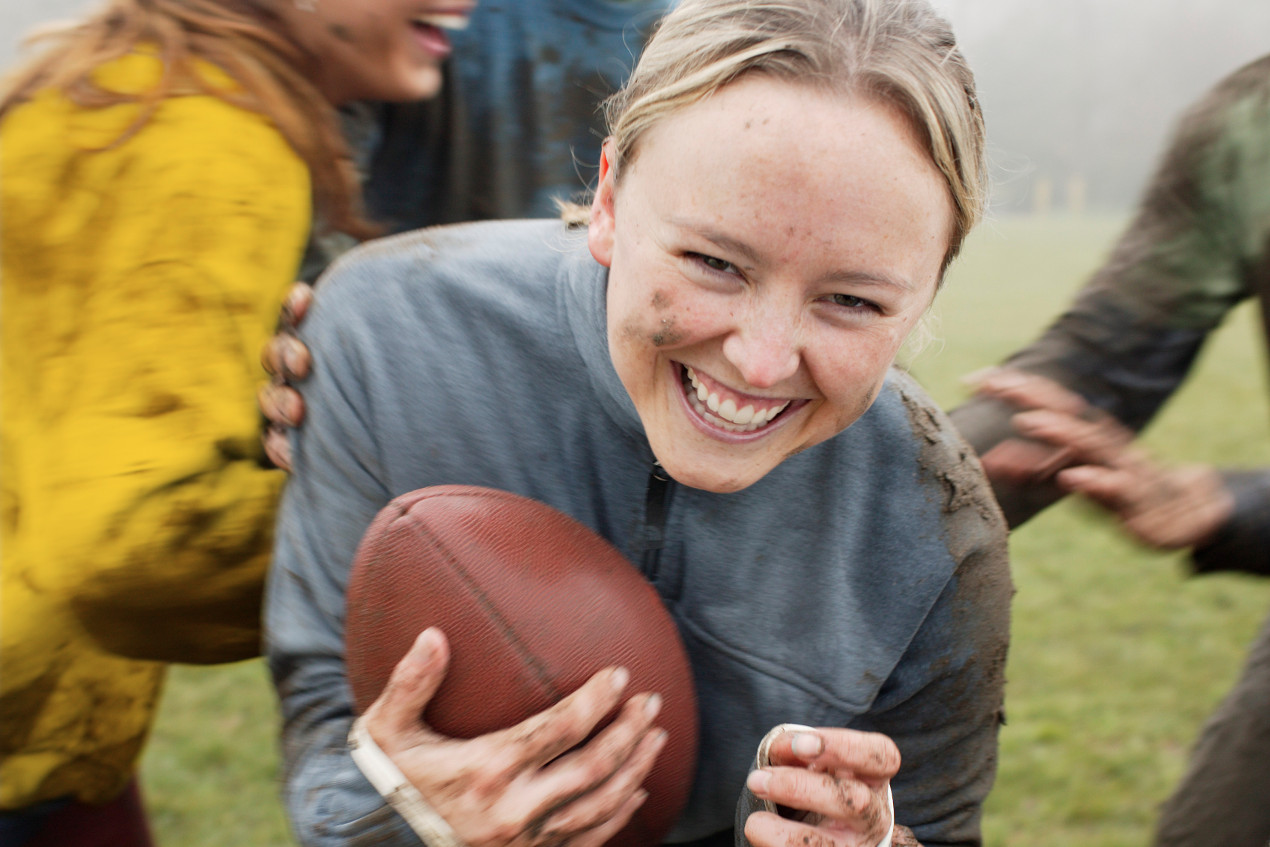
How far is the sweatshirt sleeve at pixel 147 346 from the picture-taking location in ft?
5.29

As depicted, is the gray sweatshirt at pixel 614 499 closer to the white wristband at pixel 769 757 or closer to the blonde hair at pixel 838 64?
the white wristband at pixel 769 757

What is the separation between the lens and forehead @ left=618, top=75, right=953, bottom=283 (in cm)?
122

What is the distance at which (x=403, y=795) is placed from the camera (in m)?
1.31

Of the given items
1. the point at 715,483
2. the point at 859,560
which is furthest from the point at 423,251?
the point at 859,560

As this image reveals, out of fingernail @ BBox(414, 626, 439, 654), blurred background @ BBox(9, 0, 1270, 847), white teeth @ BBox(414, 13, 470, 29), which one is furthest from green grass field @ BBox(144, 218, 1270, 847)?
white teeth @ BBox(414, 13, 470, 29)

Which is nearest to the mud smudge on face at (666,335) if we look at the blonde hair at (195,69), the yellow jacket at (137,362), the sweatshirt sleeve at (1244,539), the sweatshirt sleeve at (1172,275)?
the yellow jacket at (137,362)

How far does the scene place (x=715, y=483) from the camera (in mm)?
1459

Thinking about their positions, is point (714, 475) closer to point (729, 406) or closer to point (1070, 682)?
point (729, 406)

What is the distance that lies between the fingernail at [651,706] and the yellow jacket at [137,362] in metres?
0.76

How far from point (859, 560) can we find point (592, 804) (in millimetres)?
574

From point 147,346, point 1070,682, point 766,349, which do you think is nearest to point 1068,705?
point 1070,682

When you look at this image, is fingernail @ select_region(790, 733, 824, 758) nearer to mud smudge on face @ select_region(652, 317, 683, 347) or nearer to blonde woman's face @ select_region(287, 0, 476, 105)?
mud smudge on face @ select_region(652, 317, 683, 347)

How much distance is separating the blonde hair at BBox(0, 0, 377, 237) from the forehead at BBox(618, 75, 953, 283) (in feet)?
2.86

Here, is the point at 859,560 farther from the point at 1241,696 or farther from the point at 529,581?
the point at 1241,696
